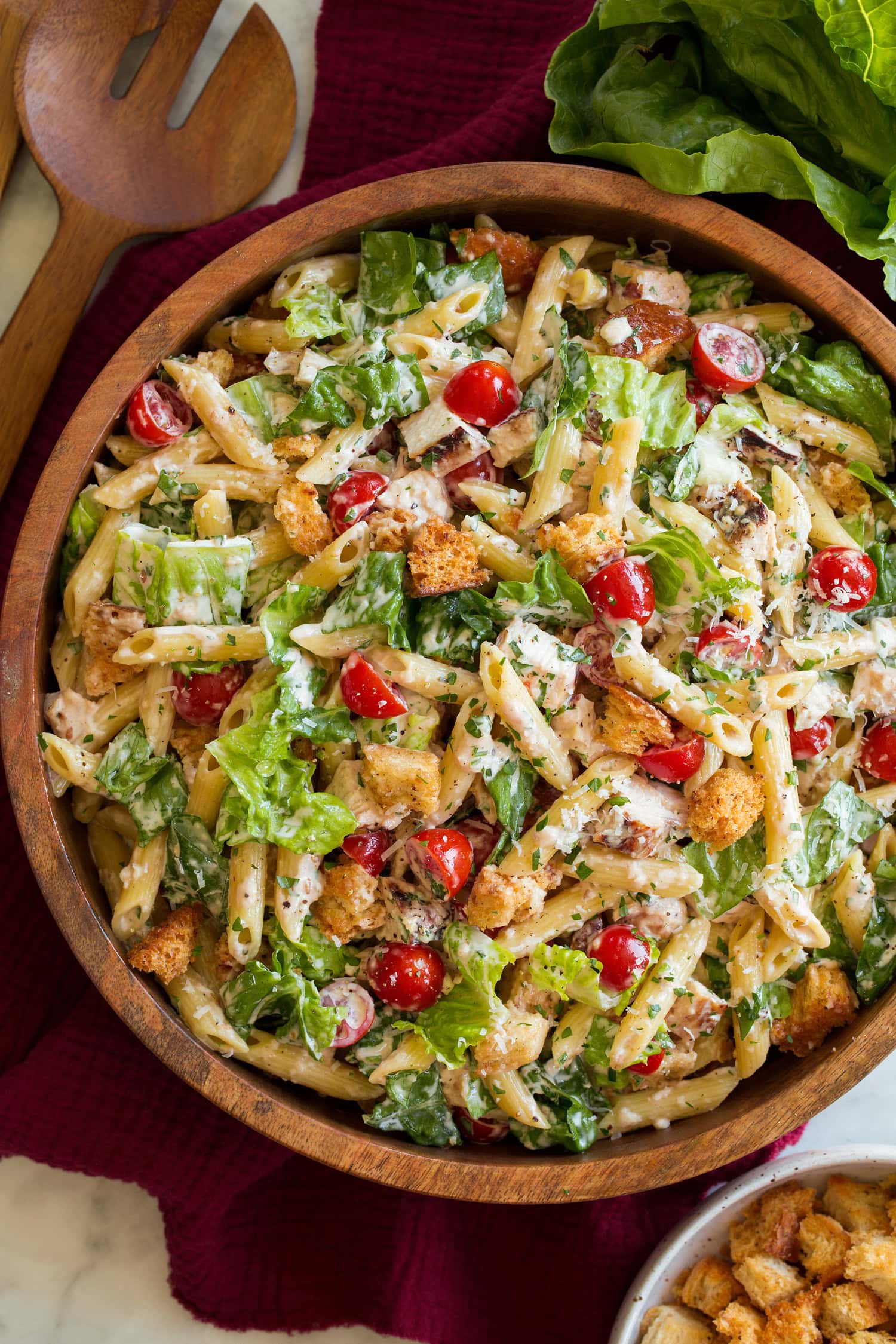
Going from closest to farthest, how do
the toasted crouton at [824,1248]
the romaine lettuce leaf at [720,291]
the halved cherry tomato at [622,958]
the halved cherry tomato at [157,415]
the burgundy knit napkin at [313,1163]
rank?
the halved cherry tomato at [622,958] < the halved cherry tomato at [157,415] < the romaine lettuce leaf at [720,291] < the toasted crouton at [824,1248] < the burgundy knit napkin at [313,1163]

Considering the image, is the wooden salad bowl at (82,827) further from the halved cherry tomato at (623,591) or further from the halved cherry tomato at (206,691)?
the halved cherry tomato at (623,591)

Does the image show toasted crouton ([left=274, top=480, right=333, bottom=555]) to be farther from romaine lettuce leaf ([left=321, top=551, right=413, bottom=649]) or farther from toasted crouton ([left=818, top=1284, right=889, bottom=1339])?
toasted crouton ([left=818, top=1284, right=889, bottom=1339])

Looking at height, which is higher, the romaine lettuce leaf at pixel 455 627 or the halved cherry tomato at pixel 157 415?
the halved cherry tomato at pixel 157 415

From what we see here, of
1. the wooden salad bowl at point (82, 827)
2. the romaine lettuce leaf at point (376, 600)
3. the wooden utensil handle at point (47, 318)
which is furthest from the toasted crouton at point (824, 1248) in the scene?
the wooden utensil handle at point (47, 318)

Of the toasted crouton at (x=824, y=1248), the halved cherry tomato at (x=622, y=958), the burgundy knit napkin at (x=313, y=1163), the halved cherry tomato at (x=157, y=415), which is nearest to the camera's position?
the halved cherry tomato at (x=622, y=958)

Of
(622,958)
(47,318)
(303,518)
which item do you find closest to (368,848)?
(622,958)

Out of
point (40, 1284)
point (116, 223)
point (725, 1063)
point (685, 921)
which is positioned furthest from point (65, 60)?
point (40, 1284)

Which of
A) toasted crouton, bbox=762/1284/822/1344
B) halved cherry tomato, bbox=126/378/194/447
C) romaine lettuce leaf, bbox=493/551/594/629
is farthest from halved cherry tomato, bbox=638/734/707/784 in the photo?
toasted crouton, bbox=762/1284/822/1344
